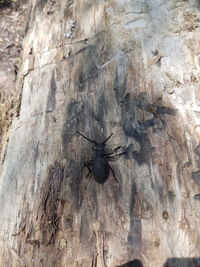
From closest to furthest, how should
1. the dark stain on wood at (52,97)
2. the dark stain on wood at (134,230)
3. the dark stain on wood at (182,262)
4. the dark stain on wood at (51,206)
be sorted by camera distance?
the dark stain on wood at (182,262) < the dark stain on wood at (134,230) < the dark stain on wood at (51,206) < the dark stain on wood at (52,97)

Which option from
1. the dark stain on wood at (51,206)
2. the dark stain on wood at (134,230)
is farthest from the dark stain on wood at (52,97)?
the dark stain on wood at (134,230)

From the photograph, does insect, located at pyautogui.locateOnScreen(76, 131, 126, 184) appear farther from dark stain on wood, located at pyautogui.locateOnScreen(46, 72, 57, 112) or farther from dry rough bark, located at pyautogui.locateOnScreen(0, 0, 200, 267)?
dark stain on wood, located at pyautogui.locateOnScreen(46, 72, 57, 112)

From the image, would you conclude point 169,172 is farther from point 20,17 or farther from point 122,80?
point 20,17

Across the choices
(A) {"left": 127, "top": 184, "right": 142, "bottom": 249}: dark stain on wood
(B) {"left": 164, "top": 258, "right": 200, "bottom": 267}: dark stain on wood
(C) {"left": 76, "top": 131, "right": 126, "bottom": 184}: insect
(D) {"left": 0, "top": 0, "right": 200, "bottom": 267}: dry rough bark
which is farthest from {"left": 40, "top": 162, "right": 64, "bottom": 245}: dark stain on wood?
(B) {"left": 164, "top": 258, "right": 200, "bottom": 267}: dark stain on wood

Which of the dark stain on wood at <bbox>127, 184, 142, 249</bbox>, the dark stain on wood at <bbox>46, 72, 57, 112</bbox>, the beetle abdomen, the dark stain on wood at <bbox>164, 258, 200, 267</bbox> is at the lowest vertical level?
the dark stain on wood at <bbox>164, 258, 200, 267</bbox>

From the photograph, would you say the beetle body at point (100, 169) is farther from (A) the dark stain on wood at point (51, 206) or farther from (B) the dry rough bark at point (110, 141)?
(A) the dark stain on wood at point (51, 206)

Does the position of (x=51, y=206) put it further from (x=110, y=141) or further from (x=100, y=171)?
(x=110, y=141)

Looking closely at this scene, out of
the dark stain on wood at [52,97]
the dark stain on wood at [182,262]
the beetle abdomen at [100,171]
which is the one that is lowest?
the dark stain on wood at [182,262]
